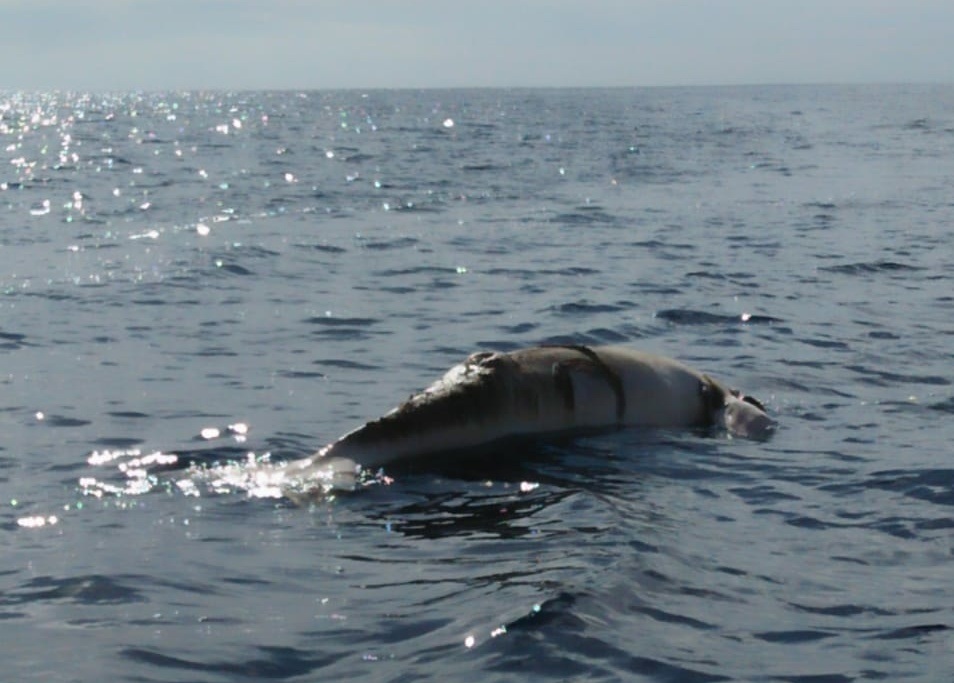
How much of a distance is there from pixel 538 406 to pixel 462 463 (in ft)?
2.93

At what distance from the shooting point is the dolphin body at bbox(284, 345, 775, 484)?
971cm

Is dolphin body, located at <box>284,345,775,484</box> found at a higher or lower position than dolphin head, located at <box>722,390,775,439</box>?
higher

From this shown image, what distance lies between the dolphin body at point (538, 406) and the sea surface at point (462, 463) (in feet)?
0.75

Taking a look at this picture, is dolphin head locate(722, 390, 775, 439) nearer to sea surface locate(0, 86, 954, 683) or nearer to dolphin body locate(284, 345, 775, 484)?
dolphin body locate(284, 345, 775, 484)

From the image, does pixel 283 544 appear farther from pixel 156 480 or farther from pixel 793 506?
pixel 793 506

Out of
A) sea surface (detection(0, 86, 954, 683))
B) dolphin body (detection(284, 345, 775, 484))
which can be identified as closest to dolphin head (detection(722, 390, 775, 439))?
dolphin body (detection(284, 345, 775, 484))

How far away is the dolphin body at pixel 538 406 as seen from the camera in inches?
382

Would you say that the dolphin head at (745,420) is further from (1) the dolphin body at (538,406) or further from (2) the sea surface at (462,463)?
(2) the sea surface at (462,463)

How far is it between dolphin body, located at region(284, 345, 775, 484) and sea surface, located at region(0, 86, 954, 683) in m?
0.23

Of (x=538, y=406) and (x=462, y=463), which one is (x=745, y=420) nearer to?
(x=538, y=406)

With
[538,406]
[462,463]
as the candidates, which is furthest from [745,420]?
[462,463]

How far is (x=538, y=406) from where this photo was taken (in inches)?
414

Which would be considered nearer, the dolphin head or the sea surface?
the sea surface

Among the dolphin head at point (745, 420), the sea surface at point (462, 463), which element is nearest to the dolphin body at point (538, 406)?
the dolphin head at point (745, 420)
